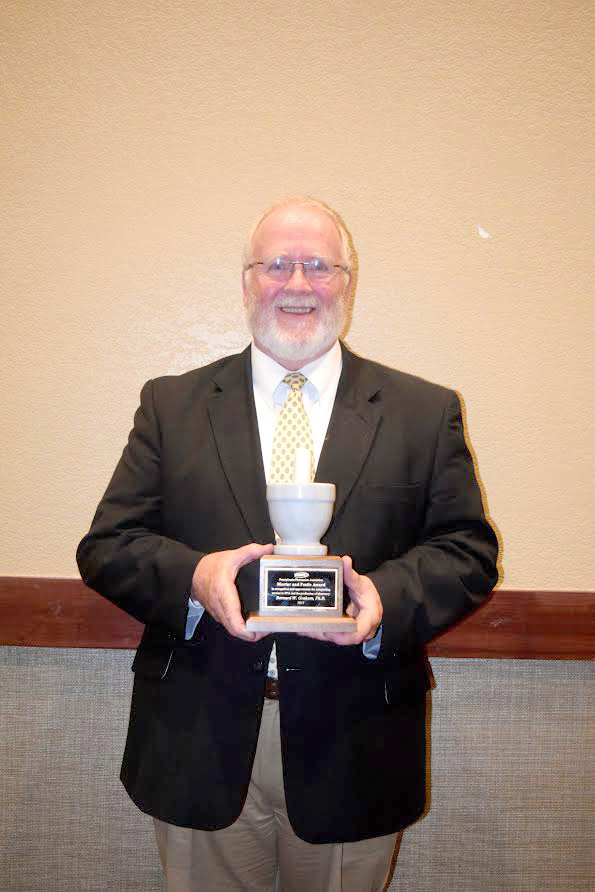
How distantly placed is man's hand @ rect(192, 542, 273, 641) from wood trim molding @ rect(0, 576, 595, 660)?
848 millimetres

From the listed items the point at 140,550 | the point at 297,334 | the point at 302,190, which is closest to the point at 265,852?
the point at 140,550

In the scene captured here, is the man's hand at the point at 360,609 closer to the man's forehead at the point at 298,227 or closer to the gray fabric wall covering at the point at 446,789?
the man's forehead at the point at 298,227

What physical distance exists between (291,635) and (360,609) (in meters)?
0.21

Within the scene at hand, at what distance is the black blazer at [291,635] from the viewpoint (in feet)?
4.25

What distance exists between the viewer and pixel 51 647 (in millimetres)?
2041

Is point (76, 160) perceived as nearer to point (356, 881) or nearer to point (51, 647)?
point (51, 647)

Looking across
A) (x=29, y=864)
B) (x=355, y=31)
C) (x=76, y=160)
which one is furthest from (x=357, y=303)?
(x=29, y=864)

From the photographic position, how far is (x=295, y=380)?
1.48 meters

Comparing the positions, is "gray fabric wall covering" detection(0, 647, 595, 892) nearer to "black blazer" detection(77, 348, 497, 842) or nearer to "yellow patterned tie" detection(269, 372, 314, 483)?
"black blazer" detection(77, 348, 497, 842)

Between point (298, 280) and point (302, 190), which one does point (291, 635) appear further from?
point (302, 190)

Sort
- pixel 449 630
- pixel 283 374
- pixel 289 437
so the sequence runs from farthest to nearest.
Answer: pixel 449 630
pixel 283 374
pixel 289 437

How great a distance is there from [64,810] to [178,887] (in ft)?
2.49

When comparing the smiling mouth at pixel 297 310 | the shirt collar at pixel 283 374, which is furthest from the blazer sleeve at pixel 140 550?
the smiling mouth at pixel 297 310

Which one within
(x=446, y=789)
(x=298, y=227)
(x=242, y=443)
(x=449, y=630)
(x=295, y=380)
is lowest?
(x=446, y=789)
